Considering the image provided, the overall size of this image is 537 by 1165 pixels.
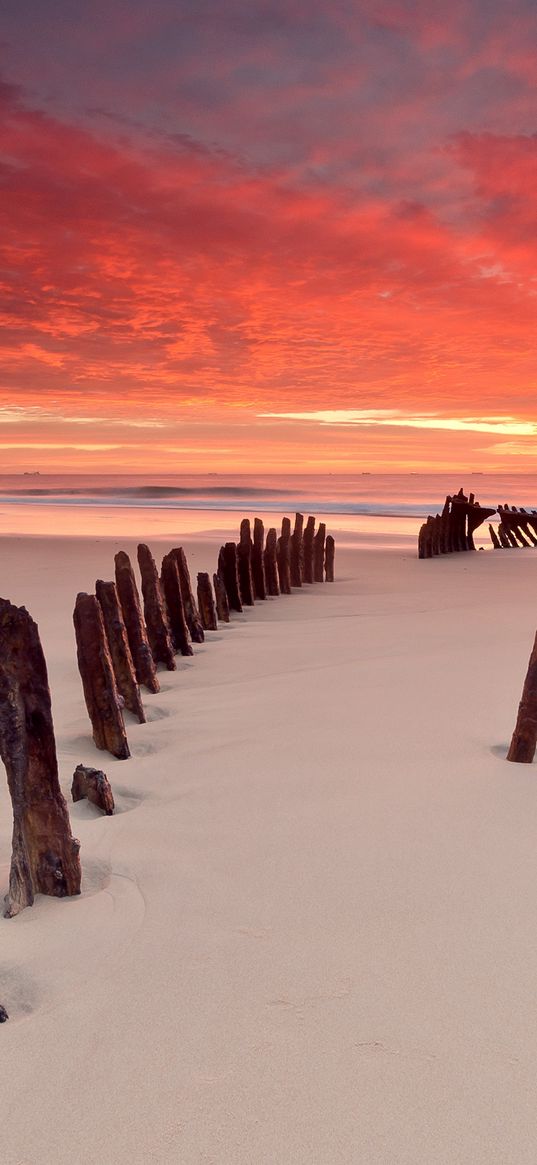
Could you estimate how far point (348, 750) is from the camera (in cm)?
455

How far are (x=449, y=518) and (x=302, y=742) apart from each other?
16897 millimetres

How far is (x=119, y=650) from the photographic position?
18.3 feet

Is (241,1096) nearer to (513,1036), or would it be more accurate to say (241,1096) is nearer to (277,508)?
(513,1036)

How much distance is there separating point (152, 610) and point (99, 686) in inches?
102

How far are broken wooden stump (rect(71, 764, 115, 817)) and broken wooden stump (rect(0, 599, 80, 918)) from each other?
699 mm

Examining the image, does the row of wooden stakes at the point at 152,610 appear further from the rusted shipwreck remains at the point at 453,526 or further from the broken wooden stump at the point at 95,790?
the rusted shipwreck remains at the point at 453,526

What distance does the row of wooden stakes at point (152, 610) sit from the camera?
467 centimetres

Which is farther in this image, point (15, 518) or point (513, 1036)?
point (15, 518)

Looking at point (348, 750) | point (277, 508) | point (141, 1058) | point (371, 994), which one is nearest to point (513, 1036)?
point (371, 994)

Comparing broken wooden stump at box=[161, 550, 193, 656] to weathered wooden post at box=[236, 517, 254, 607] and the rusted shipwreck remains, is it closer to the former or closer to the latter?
weathered wooden post at box=[236, 517, 254, 607]

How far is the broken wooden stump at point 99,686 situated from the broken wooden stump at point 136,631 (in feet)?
4.93

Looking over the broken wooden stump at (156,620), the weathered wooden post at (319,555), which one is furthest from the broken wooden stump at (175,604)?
the weathered wooden post at (319,555)

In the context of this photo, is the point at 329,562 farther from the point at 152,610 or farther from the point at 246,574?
the point at 152,610

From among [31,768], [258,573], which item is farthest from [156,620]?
[258,573]
